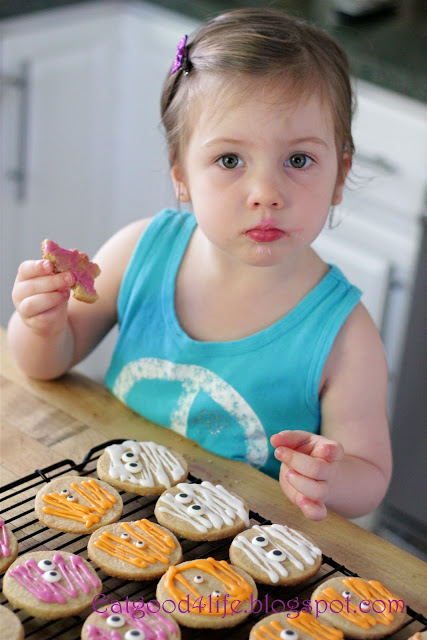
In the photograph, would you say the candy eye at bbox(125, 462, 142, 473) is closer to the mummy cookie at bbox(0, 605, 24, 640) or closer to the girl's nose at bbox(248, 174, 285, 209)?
the mummy cookie at bbox(0, 605, 24, 640)

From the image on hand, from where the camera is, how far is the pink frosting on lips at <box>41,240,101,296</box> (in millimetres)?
1076

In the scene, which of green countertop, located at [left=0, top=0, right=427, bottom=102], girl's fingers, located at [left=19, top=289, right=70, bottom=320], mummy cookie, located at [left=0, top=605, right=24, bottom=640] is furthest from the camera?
green countertop, located at [left=0, top=0, right=427, bottom=102]

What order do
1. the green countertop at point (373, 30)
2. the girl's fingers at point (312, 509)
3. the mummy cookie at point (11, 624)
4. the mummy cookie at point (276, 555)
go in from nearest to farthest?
the mummy cookie at point (11, 624) → the mummy cookie at point (276, 555) → the girl's fingers at point (312, 509) → the green countertop at point (373, 30)

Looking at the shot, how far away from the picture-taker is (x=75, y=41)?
2.33 meters

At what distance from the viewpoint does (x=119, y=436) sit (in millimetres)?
1120

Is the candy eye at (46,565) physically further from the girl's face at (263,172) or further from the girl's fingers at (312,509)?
the girl's face at (263,172)

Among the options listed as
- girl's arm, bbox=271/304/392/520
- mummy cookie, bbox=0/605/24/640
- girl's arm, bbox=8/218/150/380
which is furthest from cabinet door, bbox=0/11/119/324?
A: mummy cookie, bbox=0/605/24/640

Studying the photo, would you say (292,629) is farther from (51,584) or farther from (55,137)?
(55,137)

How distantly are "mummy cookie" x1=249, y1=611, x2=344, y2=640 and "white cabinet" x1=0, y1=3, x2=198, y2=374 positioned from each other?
5.13 ft

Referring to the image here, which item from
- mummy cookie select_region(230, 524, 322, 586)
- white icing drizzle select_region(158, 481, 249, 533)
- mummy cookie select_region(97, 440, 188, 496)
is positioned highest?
mummy cookie select_region(97, 440, 188, 496)

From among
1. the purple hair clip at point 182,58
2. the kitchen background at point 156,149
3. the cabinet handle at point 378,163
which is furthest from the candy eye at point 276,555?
the cabinet handle at point 378,163

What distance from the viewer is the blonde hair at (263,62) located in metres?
1.08

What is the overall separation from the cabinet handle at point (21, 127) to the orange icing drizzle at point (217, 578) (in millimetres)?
1688

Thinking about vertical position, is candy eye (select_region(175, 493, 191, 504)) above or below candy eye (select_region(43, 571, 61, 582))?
above
